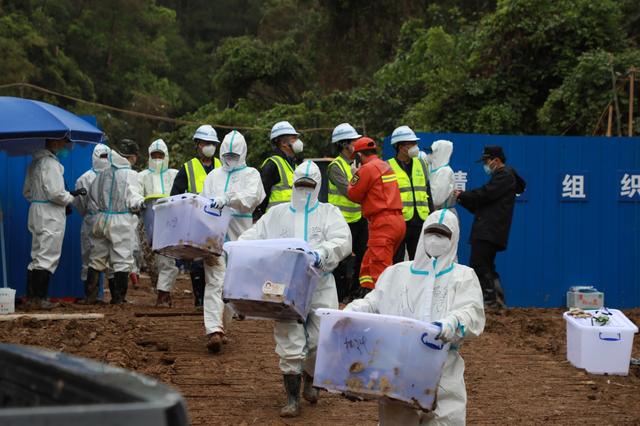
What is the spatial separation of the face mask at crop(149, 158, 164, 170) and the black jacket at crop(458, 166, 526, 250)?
369 cm

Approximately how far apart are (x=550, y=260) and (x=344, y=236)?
278 inches

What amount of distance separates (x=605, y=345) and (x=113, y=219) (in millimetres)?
6493

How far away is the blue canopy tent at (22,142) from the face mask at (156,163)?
0.81 metres

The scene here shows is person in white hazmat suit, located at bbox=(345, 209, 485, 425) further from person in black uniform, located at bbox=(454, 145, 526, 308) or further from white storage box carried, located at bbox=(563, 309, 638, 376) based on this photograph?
person in black uniform, located at bbox=(454, 145, 526, 308)

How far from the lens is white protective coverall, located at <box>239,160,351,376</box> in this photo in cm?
796

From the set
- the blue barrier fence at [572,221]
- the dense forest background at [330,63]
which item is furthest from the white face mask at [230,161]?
the dense forest background at [330,63]

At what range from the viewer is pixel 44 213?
13070mm

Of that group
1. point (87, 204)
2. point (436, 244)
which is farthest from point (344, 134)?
point (436, 244)

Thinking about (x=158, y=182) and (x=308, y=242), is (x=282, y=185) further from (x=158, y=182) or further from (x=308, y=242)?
(x=308, y=242)

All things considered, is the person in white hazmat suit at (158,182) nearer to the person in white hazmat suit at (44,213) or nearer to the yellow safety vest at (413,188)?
the person in white hazmat suit at (44,213)

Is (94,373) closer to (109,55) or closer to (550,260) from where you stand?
(550,260)

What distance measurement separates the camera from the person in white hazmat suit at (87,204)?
45.0ft

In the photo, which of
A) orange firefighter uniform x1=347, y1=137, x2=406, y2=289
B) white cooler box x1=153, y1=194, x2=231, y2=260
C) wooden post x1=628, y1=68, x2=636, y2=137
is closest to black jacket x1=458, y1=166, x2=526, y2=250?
orange firefighter uniform x1=347, y1=137, x2=406, y2=289

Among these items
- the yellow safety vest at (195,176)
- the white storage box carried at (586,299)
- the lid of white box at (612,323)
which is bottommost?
the white storage box carried at (586,299)
